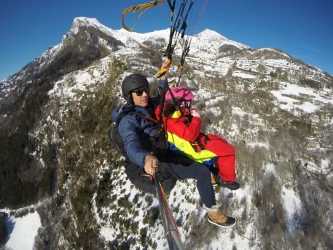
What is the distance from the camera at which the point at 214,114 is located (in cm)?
2678

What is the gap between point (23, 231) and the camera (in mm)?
33469

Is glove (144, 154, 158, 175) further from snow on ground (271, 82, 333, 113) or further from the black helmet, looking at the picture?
snow on ground (271, 82, 333, 113)

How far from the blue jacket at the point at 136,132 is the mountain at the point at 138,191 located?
1593 cm

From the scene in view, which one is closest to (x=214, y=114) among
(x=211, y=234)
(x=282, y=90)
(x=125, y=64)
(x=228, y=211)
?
(x=228, y=211)

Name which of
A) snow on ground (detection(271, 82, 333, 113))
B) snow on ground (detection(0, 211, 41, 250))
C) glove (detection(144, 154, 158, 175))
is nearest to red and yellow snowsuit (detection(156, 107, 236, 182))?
glove (detection(144, 154, 158, 175))

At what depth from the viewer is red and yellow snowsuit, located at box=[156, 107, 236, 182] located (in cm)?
377

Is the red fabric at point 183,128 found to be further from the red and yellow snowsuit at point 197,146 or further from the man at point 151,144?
the man at point 151,144

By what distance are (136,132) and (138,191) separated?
1990cm

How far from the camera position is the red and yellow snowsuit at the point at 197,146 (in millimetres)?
3771

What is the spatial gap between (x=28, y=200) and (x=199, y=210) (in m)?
32.9

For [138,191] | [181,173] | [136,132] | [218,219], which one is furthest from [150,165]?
[138,191]

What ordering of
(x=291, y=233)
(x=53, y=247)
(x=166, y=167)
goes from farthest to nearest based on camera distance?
(x=53, y=247), (x=291, y=233), (x=166, y=167)

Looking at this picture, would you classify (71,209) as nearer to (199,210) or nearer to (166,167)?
(199,210)

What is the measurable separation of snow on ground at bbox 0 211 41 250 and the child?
37056mm
